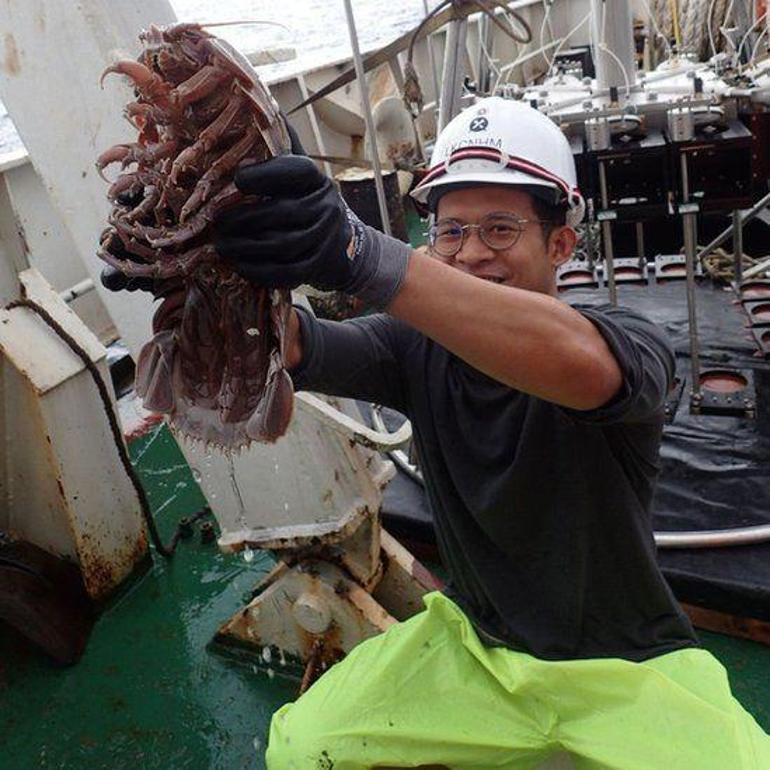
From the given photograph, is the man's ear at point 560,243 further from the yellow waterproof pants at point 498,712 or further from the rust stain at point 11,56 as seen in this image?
the rust stain at point 11,56

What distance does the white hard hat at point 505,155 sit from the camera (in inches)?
73.8

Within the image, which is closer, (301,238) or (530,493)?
(301,238)

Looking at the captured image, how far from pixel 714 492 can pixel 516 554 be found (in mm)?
1834

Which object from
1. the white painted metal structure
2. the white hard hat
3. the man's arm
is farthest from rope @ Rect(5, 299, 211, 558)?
the man's arm

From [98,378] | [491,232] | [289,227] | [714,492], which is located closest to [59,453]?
[98,378]

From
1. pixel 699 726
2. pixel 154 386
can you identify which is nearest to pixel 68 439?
pixel 154 386

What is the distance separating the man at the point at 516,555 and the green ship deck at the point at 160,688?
34.9 inches

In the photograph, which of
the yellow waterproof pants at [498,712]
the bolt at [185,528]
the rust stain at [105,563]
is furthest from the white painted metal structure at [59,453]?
the yellow waterproof pants at [498,712]

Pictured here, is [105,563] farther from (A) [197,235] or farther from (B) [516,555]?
(A) [197,235]

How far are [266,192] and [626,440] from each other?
3.25ft

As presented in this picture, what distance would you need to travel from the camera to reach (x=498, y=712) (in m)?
1.88

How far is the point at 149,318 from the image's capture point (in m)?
2.69

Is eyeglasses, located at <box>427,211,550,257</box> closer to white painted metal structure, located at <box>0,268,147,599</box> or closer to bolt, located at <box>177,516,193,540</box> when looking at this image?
white painted metal structure, located at <box>0,268,147,599</box>

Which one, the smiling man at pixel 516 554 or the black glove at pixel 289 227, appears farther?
the smiling man at pixel 516 554
